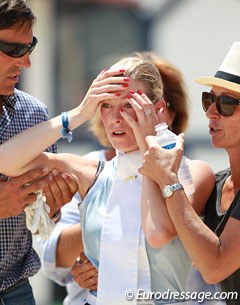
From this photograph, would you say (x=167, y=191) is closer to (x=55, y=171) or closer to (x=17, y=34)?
(x=55, y=171)

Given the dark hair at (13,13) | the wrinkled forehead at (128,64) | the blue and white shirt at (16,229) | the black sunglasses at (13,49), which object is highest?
the dark hair at (13,13)

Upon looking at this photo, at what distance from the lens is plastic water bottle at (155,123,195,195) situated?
12.2 feet

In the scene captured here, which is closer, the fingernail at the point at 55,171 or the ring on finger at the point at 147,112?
the ring on finger at the point at 147,112

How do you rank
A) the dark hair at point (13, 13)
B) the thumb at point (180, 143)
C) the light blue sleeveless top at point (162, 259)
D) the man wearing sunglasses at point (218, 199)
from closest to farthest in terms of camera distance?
1. the man wearing sunglasses at point (218, 199)
2. the thumb at point (180, 143)
3. the light blue sleeveless top at point (162, 259)
4. the dark hair at point (13, 13)

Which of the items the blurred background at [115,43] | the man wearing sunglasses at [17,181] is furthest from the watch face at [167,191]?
the blurred background at [115,43]

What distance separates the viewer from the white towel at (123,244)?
12.5 feet

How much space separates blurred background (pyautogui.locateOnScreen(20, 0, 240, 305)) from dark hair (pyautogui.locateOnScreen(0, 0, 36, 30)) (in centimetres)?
518

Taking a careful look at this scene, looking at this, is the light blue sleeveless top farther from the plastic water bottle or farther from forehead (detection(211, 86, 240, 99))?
forehead (detection(211, 86, 240, 99))

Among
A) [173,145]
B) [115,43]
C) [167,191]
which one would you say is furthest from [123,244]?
[115,43]

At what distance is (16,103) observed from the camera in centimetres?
454

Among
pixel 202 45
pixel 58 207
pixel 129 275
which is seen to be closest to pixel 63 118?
pixel 58 207

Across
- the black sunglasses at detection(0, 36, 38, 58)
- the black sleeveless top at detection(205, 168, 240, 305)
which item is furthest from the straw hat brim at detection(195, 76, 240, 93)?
the black sunglasses at detection(0, 36, 38, 58)

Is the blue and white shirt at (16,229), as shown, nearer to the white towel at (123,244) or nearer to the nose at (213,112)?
the white towel at (123,244)

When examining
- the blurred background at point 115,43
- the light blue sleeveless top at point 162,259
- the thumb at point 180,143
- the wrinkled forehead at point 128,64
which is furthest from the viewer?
the blurred background at point 115,43
